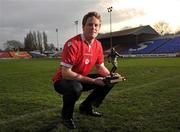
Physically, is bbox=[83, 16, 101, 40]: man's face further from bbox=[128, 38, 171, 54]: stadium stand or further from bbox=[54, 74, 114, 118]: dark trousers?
bbox=[128, 38, 171, 54]: stadium stand

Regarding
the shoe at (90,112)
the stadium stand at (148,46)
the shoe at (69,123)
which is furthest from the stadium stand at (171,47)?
the shoe at (69,123)

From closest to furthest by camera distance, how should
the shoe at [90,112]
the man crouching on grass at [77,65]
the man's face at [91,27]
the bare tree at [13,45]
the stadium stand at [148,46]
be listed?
the man crouching on grass at [77,65]
the man's face at [91,27]
the shoe at [90,112]
the stadium stand at [148,46]
the bare tree at [13,45]

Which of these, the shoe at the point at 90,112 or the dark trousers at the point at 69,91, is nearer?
the dark trousers at the point at 69,91

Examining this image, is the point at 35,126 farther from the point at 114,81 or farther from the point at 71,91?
the point at 114,81

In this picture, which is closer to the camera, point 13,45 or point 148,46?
point 148,46

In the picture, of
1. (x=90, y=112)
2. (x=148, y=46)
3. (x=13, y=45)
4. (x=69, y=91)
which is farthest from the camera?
(x=13, y=45)

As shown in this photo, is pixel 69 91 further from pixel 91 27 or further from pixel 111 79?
pixel 91 27

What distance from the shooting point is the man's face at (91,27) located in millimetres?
4703

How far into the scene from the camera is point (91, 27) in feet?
15.5

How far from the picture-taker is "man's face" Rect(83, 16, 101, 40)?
4.70m

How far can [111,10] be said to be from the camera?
65.1 meters

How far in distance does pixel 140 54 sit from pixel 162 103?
59.6m

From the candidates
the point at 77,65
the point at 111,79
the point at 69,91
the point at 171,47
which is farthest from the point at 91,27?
the point at 171,47

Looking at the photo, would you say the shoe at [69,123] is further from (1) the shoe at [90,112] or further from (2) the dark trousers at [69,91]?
(1) the shoe at [90,112]
